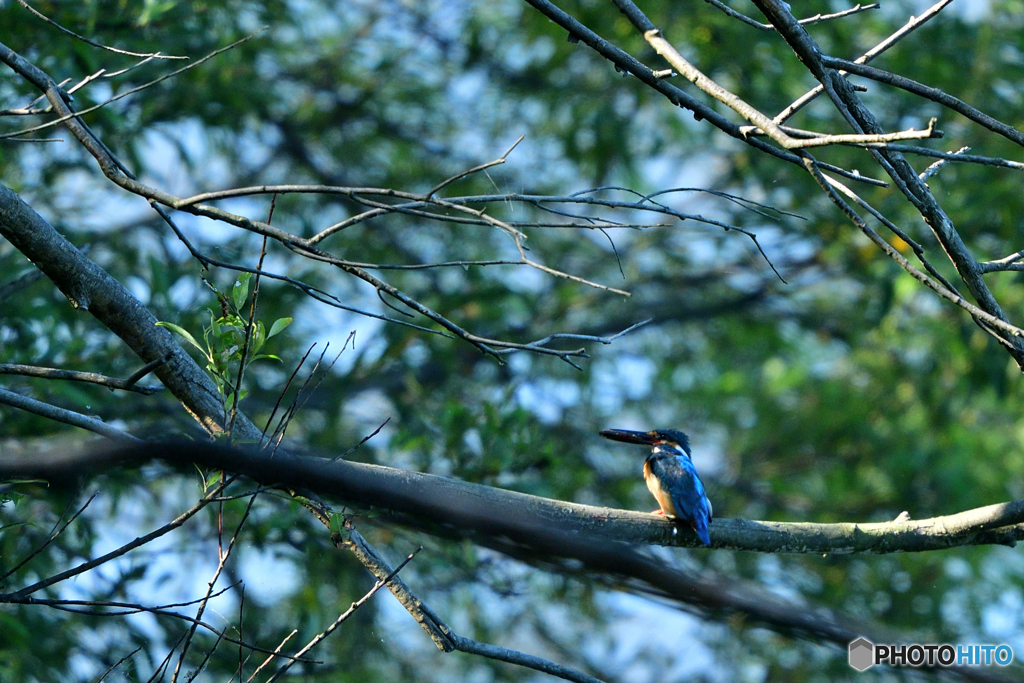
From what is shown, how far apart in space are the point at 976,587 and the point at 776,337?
2.87 metres

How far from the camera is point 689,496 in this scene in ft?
10.1

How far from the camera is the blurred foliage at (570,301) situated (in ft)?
16.0

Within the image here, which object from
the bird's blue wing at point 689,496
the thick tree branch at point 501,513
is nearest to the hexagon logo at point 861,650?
the thick tree branch at point 501,513

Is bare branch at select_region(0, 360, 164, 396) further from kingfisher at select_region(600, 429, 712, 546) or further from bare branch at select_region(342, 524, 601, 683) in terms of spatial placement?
kingfisher at select_region(600, 429, 712, 546)

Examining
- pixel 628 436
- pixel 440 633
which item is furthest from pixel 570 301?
pixel 440 633

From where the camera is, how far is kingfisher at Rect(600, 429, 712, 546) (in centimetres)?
301

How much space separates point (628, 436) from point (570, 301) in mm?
3748

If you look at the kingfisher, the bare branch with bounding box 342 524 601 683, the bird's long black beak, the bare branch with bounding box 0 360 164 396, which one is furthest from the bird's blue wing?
the bare branch with bounding box 0 360 164 396

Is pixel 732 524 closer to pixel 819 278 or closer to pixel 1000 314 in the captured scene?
pixel 1000 314

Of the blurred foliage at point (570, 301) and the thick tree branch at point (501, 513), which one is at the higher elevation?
the blurred foliage at point (570, 301)

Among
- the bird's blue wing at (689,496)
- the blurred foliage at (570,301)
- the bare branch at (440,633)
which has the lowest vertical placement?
the bare branch at (440,633)

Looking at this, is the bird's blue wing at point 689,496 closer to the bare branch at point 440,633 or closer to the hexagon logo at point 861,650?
the hexagon logo at point 861,650

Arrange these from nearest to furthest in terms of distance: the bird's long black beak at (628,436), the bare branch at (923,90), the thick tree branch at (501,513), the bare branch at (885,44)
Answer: the thick tree branch at (501,513) < the bare branch at (923,90) < the bare branch at (885,44) < the bird's long black beak at (628,436)

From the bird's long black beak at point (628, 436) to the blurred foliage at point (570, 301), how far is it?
1.98 feet
